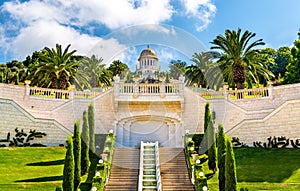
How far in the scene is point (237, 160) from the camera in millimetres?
18203

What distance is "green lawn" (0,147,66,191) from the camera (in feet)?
44.5

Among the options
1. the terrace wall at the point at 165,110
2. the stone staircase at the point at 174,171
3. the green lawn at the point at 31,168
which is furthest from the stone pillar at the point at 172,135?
the green lawn at the point at 31,168

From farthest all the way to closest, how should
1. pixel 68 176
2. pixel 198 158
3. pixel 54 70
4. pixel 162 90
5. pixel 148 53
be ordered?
pixel 54 70 → pixel 162 90 → pixel 198 158 → pixel 148 53 → pixel 68 176

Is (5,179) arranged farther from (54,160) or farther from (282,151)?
(282,151)

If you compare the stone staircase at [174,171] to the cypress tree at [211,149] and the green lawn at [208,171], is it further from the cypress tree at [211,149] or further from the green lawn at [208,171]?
the cypress tree at [211,149]

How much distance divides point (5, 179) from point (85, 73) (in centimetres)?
1721

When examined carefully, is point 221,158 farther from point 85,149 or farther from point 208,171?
point 85,149

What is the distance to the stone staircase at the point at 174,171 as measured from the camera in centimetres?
1497

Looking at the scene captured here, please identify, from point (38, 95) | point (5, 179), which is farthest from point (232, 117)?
point (5, 179)

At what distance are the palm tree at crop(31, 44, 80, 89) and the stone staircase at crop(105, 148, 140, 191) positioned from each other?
12453mm

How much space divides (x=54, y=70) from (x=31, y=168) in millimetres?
13976

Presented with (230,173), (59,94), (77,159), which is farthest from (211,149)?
(59,94)

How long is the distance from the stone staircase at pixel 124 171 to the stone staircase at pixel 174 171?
1.27 meters

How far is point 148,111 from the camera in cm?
2425
